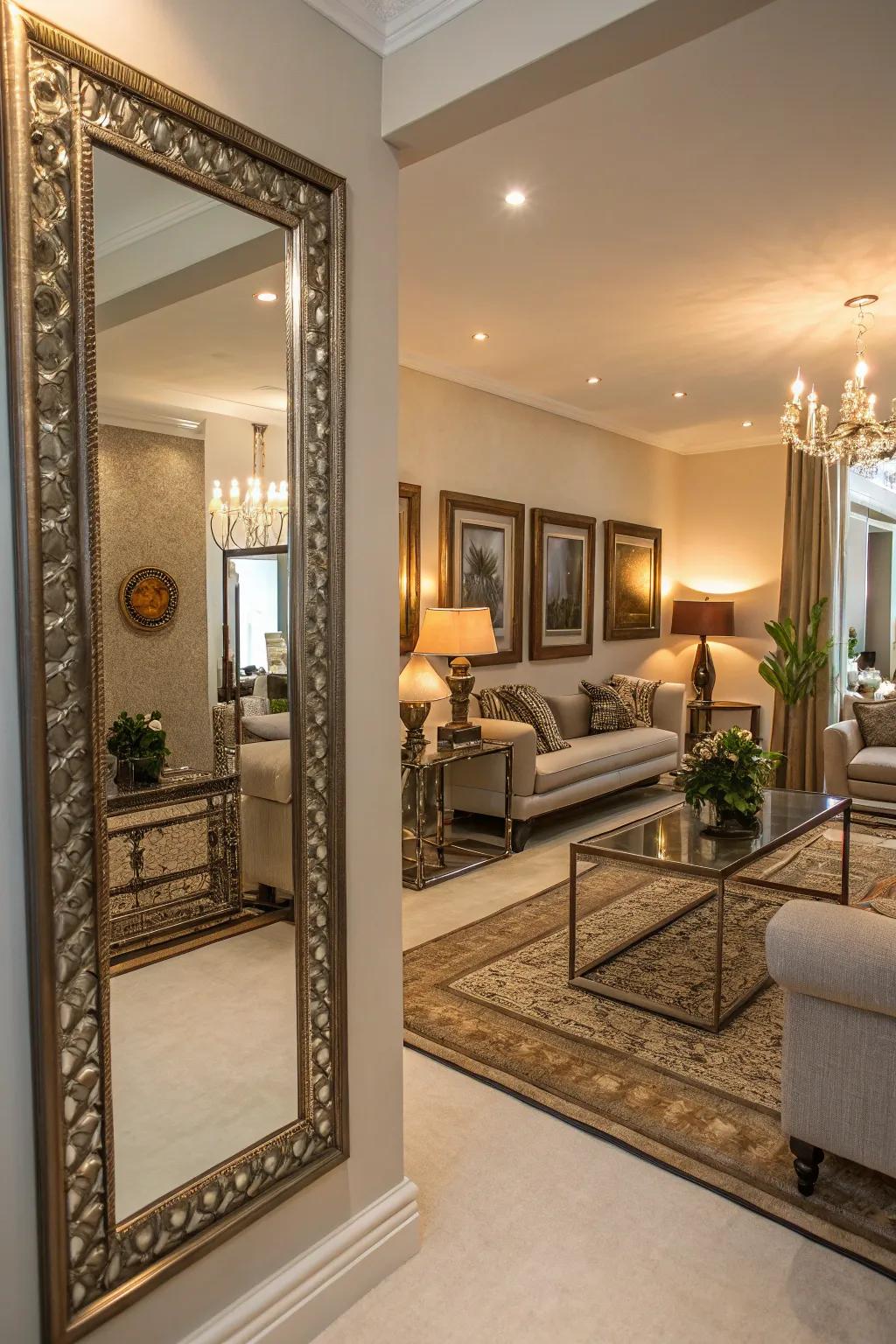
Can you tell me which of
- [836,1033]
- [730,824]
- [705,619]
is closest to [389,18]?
[836,1033]

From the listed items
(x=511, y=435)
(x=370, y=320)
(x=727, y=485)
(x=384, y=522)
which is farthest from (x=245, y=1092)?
(x=727, y=485)

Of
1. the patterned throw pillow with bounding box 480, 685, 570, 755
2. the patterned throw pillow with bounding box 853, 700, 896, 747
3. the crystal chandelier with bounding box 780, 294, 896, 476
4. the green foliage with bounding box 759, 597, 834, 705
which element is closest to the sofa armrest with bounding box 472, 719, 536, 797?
the patterned throw pillow with bounding box 480, 685, 570, 755

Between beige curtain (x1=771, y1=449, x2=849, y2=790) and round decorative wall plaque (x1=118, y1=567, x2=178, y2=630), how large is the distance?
6362mm

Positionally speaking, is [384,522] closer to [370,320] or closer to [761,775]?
[370,320]

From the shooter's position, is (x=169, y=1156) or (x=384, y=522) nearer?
(x=169, y=1156)

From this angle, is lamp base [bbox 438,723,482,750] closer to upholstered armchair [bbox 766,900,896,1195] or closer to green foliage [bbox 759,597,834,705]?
upholstered armchair [bbox 766,900,896,1195]

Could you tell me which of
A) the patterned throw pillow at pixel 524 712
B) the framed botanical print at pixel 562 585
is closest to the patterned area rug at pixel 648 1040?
the patterned throw pillow at pixel 524 712

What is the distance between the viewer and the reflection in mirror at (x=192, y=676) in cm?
136

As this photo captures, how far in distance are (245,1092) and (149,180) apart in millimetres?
1556

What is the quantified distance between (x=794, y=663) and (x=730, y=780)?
376 centimetres

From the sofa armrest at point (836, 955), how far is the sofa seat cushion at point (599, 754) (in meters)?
3.06

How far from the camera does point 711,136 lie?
273 centimetres

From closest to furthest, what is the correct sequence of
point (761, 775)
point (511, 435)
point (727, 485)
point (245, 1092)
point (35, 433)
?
1. point (35, 433)
2. point (245, 1092)
3. point (761, 775)
4. point (511, 435)
5. point (727, 485)

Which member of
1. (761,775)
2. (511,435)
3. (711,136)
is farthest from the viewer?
(511,435)
